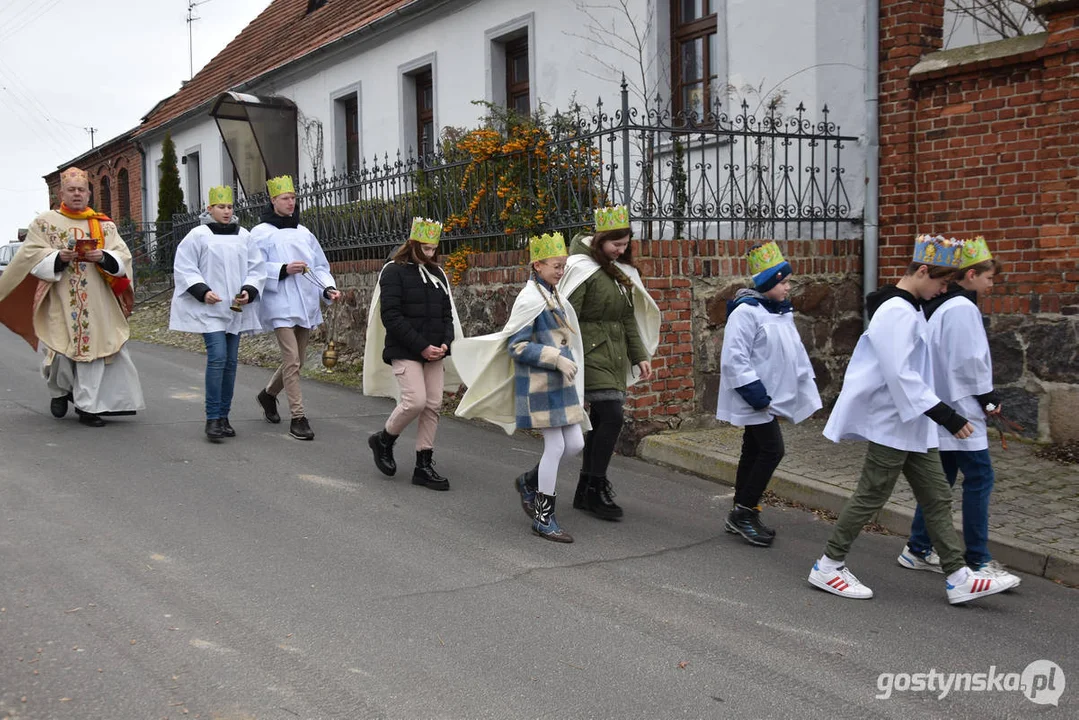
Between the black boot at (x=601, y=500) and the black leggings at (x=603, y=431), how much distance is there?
0.06 meters

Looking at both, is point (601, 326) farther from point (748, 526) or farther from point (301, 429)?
point (301, 429)

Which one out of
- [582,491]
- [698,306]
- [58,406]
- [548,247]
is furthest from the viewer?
[58,406]

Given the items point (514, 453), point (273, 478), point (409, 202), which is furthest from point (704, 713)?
point (409, 202)

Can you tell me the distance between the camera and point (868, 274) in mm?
9250

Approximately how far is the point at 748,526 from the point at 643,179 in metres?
3.58

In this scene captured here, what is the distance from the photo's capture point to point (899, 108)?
350 inches

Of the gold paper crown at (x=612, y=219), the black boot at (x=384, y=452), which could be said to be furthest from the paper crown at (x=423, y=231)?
the black boot at (x=384, y=452)

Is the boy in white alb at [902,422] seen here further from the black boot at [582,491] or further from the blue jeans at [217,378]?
the blue jeans at [217,378]

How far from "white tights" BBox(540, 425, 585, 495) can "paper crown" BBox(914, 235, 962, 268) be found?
2.09 metres

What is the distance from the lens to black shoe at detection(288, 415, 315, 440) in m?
8.20

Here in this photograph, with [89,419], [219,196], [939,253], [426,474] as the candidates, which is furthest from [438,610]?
[89,419]

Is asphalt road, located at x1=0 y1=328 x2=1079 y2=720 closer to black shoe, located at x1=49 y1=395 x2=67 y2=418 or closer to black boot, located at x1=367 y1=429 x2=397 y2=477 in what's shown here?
black boot, located at x1=367 y1=429 x2=397 y2=477

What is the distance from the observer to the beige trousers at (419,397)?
6664 mm
